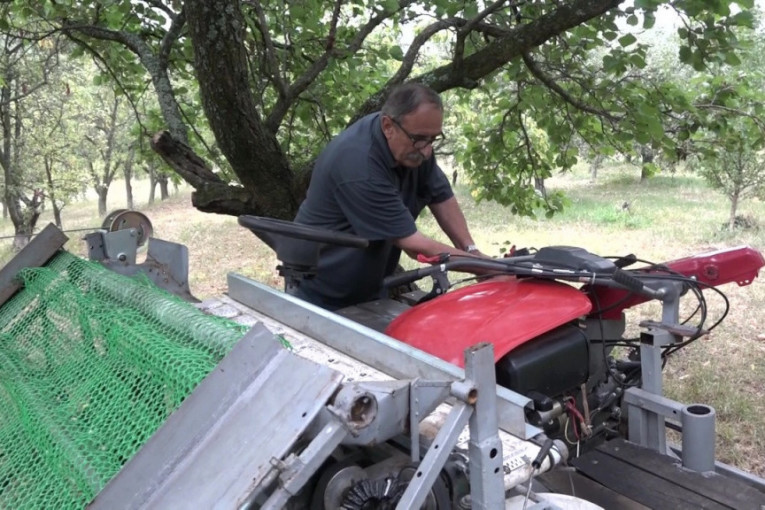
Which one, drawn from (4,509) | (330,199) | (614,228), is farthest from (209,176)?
(614,228)

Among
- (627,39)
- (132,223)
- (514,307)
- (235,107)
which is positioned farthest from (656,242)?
(132,223)

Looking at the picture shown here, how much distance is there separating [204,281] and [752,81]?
8430 millimetres

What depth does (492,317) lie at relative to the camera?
232cm

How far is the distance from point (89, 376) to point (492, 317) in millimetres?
1288

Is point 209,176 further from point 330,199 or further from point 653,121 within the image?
point 653,121

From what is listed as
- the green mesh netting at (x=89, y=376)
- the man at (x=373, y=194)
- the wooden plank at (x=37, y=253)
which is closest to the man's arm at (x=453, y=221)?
the man at (x=373, y=194)

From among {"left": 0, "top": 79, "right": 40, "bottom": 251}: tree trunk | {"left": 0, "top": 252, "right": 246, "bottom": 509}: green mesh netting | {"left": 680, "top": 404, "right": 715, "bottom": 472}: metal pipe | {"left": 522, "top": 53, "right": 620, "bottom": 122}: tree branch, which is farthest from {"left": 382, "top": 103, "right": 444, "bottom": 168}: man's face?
{"left": 0, "top": 79, "right": 40, "bottom": 251}: tree trunk

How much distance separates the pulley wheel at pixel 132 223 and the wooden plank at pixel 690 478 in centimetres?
203

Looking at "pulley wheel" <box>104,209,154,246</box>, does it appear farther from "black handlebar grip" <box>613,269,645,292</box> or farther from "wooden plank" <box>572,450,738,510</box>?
"wooden plank" <box>572,450,738,510</box>

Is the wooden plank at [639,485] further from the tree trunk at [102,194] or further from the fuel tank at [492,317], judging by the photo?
the tree trunk at [102,194]

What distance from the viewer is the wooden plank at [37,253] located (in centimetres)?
254

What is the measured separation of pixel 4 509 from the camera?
1.50m

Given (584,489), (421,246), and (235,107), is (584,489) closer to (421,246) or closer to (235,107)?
(421,246)

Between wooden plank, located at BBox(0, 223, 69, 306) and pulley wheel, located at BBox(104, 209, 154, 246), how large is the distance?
0.62 ft
